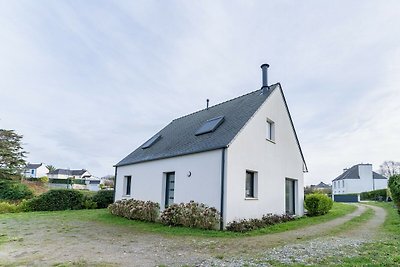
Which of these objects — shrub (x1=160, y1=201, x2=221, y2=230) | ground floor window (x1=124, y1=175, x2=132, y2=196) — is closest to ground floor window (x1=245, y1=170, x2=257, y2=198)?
shrub (x1=160, y1=201, x2=221, y2=230)

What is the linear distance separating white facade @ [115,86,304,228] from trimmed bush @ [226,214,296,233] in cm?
25

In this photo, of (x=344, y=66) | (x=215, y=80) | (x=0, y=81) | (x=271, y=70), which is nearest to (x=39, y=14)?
(x=0, y=81)

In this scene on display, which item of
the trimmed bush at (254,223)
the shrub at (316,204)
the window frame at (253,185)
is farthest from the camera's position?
the shrub at (316,204)

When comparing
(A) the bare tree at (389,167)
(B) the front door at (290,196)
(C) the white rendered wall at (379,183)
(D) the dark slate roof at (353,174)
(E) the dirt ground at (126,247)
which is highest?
(A) the bare tree at (389,167)

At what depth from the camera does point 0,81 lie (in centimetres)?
1448

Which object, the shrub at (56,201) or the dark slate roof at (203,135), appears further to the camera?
the shrub at (56,201)


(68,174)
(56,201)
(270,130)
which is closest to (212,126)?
(270,130)

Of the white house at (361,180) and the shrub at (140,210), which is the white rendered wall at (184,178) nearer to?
the shrub at (140,210)

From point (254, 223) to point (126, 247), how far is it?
5199 mm

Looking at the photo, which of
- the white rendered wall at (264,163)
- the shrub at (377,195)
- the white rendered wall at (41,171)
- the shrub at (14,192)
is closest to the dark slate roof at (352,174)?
the shrub at (377,195)

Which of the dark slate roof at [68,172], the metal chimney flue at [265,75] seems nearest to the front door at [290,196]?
the metal chimney flue at [265,75]

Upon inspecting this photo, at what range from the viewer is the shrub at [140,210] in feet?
40.4

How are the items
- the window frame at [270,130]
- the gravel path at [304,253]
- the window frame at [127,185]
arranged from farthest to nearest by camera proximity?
the window frame at [127,185] < the window frame at [270,130] < the gravel path at [304,253]

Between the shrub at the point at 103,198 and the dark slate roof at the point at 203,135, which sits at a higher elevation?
the dark slate roof at the point at 203,135
